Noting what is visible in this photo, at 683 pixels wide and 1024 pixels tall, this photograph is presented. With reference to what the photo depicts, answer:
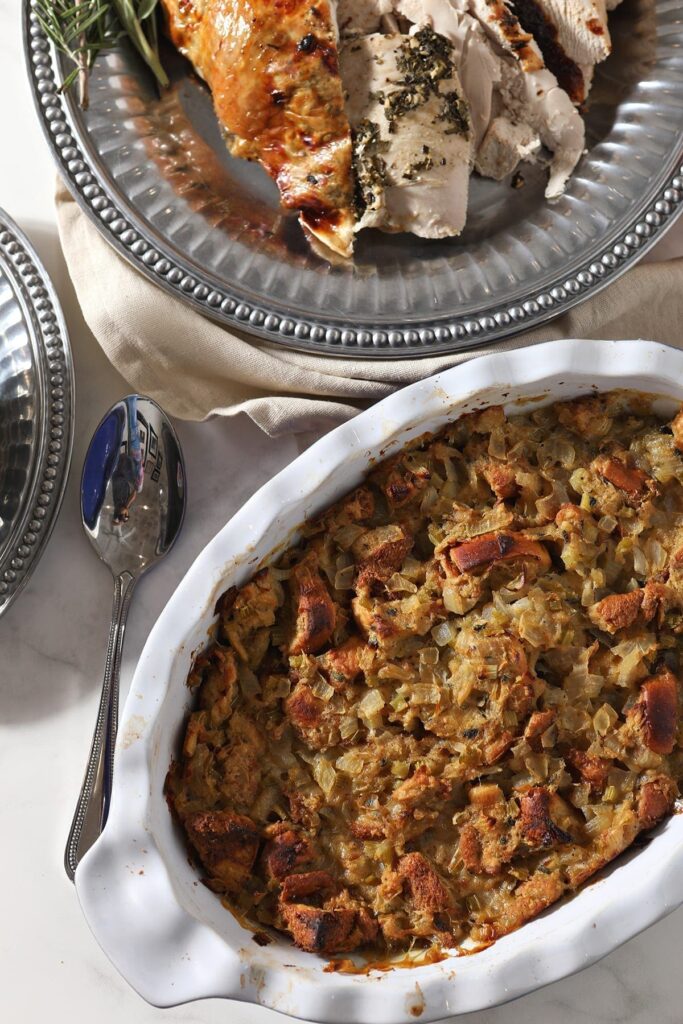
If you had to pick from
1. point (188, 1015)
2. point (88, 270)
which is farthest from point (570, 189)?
point (188, 1015)

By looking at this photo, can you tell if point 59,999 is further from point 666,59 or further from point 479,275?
point 666,59

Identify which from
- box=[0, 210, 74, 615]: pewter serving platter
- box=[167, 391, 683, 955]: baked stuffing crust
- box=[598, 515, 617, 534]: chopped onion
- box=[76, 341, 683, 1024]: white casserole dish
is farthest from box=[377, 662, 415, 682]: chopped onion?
box=[0, 210, 74, 615]: pewter serving platter

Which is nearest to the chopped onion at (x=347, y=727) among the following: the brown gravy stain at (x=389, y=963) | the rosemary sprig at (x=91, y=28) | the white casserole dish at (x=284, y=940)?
the white casserole dish at (x=284, y=940)

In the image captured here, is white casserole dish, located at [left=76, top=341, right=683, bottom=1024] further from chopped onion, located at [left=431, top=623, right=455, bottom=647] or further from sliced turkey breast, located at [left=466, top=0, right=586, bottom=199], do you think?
sliced turkey breast, located at [left=466, top=0, right=586, bottom=199]

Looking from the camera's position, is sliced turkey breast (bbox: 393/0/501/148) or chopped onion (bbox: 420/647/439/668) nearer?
chopped onion (bbox: 420/647/439/668)

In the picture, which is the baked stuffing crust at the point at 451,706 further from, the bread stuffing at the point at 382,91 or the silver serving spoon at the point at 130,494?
the bread stuffing at the point at 382,91

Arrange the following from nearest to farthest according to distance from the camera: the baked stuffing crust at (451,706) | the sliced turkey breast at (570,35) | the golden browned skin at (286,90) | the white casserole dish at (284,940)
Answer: the white casserole dish at (284,940) < the baked stuffing crust at (451,706) < the golden browned skin at (286,90) < the sliced turkey breast at (570,35)
